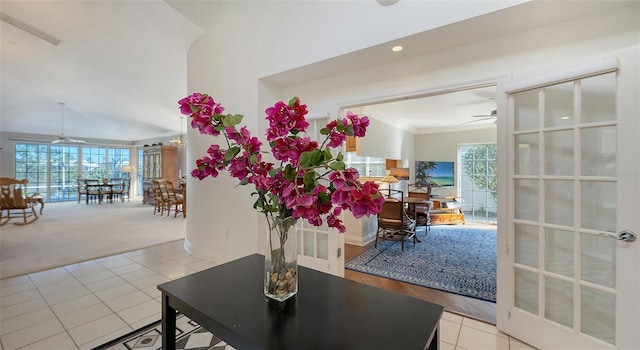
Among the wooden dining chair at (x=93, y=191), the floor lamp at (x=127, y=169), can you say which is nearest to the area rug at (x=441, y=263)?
the wooden dining chair at (x=93, y=191)

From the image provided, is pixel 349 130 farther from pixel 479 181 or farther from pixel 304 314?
pixel 479 181

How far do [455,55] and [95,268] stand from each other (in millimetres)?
4889

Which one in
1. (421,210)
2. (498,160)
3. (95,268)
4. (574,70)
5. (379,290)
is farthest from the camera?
(421,210)

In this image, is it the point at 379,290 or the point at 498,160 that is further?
the point at 498,160

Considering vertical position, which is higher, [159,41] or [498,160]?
[159,41]

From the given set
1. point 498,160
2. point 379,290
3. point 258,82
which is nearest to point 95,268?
point 258,82

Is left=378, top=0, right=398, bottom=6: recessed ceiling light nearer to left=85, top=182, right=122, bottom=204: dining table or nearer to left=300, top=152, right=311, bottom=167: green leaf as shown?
left=300, top=152, right=311, bottom=167: green leaf

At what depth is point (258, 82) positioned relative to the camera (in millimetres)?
3143

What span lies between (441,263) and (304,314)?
11.1ft

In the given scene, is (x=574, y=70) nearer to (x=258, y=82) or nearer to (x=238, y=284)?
(x=238, y=284)

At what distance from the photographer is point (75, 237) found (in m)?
4.89

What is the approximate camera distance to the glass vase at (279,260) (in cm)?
109

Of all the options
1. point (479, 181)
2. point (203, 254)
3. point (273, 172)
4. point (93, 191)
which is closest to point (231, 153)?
point (273, 172)

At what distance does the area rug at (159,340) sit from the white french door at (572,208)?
2.27m
